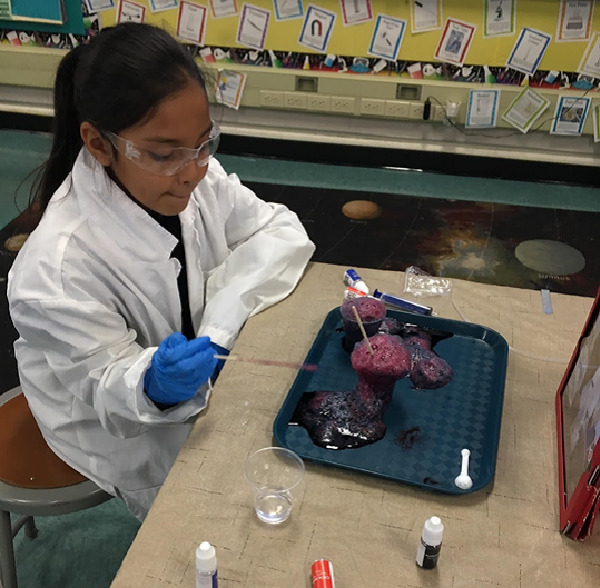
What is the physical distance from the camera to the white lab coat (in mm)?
1105

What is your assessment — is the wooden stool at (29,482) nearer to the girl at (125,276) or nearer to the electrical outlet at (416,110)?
the girl at (125,276)

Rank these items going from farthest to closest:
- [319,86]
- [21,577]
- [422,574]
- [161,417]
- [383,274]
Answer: [319,86] < [21,577] < [383,274] < [161,417] < [422,574]

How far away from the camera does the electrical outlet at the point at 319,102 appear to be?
324 centimetres

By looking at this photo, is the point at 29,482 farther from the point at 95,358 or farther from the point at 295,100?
the point at 295,100

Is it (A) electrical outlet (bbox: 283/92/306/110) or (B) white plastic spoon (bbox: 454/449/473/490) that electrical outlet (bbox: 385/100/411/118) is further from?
(B) white plastic spoon (bbox: 454/449/473/490)

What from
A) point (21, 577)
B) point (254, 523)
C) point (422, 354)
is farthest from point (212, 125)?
point (21, 577)

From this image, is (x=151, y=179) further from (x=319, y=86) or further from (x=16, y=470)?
(x=319, y=86)

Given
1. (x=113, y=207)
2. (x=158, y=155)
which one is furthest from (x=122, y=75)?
(x=113, y=207)

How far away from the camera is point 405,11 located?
2961mm

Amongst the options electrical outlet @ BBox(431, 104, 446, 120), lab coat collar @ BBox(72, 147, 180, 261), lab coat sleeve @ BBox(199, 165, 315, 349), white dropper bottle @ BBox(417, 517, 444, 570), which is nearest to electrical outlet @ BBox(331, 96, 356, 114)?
electrical outlet @ BBox(431, 104, 446, 120)

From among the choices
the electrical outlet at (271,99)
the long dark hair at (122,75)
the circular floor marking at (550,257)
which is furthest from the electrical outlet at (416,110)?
the long dark hair at (122,75)

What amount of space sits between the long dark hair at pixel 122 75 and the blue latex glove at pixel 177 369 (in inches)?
15.8

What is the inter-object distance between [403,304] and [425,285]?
105mm

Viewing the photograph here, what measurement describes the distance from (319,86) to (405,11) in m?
0.55
